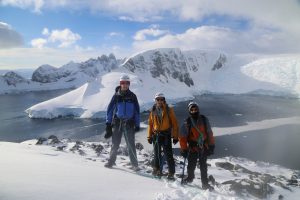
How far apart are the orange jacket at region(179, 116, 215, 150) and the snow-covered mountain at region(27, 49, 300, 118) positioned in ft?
177

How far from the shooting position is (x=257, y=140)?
3269cm

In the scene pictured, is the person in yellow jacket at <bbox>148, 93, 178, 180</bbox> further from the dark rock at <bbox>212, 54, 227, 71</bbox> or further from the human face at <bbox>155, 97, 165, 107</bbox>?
the dark rock at <bbox>212, 54, 227, 71</bbox>

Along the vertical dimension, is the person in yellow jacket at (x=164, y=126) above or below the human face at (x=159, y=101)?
below

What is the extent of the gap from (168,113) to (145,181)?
1.83 m

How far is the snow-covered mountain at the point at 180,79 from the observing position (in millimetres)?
65025

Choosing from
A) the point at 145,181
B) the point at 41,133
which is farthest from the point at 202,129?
the point at 41,133

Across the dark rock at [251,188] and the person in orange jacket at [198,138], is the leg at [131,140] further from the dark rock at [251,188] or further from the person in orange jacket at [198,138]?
the dark rock at [251,188]

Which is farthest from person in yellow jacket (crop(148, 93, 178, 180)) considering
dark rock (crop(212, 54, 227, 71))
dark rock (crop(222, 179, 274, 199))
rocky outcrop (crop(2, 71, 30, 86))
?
rocky outcrop (crop(2, 71, 30, 86))

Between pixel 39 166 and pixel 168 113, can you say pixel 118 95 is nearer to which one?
pixel 168 113

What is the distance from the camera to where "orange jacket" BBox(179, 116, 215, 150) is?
645 cm

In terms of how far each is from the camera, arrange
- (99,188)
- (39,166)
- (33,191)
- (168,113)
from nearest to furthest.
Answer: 1. (33,191)
2. (99,188)
3. (39,166)
4. (168,113)

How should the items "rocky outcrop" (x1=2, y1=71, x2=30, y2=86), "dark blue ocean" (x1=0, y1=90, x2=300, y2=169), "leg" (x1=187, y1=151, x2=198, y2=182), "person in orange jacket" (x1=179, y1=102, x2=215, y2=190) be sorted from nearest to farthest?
"person in orange jacket" (x1=179, y1=102, x2=215, y2=190)
"leg" (x1=187, y1=151, x2=198, y2=182)
"dark blue ocean" (x1=0, y1=90, x2=300, y2=169)
"rocky outcrop" (x1=2, y1=71, x2=30, y2=86)

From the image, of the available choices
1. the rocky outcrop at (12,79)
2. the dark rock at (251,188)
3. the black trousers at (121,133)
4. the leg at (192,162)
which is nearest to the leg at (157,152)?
the black trousers at (121,133)

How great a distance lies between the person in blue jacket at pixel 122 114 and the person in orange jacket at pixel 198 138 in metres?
1.46
